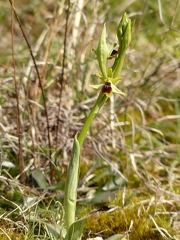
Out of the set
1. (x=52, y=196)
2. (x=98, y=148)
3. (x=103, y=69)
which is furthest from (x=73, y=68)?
(x=103, y=69)

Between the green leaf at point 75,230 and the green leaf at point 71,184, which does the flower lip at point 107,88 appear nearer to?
the green leaf at point 71,184

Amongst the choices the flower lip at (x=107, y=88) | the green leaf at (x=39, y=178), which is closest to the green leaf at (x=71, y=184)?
the flower lip at (x=107, y=88)

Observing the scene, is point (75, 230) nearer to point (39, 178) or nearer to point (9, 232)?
point (9, 232)

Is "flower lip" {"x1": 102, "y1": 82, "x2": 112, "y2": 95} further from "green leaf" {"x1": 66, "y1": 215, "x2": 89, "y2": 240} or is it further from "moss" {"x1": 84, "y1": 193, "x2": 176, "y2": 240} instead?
"moss" {"x1": 84, "y1": 193, "x2": 176, "y2": 240}

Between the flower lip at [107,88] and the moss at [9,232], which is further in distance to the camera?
the moss at [9,232]

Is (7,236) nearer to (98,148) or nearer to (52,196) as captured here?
(52,196)

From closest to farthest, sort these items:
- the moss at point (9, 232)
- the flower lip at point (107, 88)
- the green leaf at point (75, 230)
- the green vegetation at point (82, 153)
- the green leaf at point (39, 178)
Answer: the flower lip at point (107, 88)
the green leaf at point (75, 230)
the moss at point (9, 232)
the green vegetation at point (82, 153)
the green leaf at point (39, 178)

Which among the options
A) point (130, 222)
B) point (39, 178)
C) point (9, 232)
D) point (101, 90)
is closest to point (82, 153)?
point (39, 178)

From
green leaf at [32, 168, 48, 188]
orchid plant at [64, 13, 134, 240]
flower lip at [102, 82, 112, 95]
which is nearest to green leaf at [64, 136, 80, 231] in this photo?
orchid plant at [64, 13, 134, 240]
